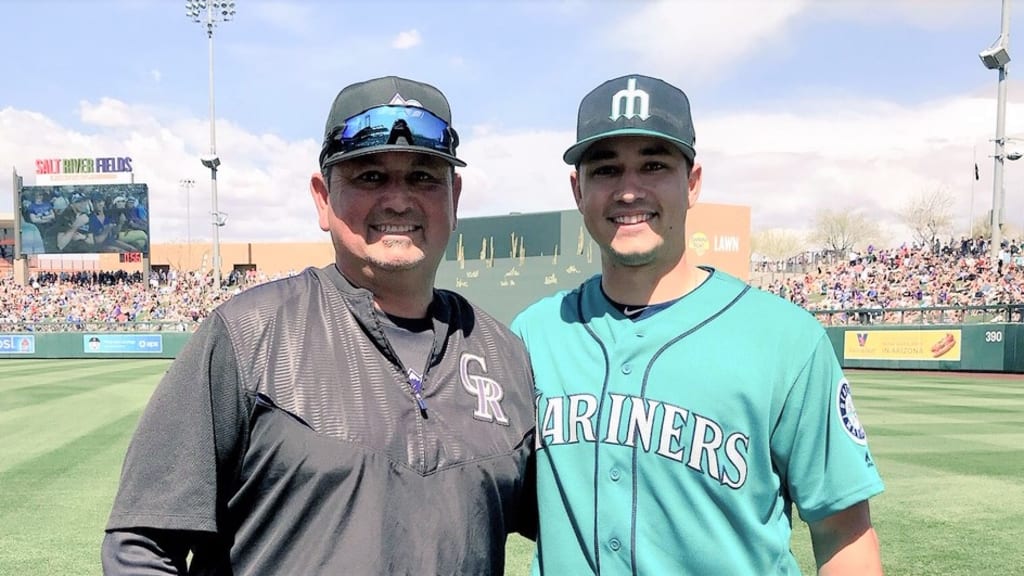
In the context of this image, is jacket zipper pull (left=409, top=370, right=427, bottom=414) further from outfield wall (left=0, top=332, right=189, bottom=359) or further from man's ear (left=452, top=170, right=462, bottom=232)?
outfield wall (left=0, top=332, right=189, bottom=359)

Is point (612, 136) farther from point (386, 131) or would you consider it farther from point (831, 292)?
point (831, 292)

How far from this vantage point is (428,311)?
204cm

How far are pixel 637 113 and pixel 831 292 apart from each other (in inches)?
1103

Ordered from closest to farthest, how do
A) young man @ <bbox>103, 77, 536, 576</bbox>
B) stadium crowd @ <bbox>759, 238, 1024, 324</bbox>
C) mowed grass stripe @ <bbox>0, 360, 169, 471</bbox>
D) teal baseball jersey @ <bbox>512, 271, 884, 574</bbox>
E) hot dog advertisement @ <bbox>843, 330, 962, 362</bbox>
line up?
young man @ <bbox>103, 77, 536, 576</bbox> < teal baseball jersey @ <bbox>512, 271, 884, 574</bbox> < mowed grass stripe @ <bbox>0, 360, 169, 471</bbox> < hot dog advertisement @ <bbox>843, 330, 962, 362</bbox> < stadium crowd @ <bbox>759, 238, 1024, 324</bbox>

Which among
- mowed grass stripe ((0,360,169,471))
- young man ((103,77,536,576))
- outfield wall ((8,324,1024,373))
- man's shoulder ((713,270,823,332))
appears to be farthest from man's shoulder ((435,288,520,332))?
outfield wall ((8,324,1024,373))

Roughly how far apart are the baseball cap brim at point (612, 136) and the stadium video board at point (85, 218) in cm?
4239

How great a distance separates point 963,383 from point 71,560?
16615mm

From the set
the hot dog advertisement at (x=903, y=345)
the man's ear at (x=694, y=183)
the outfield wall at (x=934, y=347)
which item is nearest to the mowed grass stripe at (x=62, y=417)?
the man's ear at (x=694, y=183)

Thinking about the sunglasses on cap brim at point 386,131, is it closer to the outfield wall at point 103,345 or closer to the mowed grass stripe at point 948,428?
the mowed grass stripe at point 948,428

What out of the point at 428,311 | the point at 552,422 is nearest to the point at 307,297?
the point at 428,311

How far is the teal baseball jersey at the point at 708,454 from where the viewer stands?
1.81m

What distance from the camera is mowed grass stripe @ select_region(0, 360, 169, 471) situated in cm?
836

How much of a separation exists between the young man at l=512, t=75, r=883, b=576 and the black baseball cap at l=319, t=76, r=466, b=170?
0.43 m

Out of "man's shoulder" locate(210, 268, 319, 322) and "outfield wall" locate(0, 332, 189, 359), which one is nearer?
"man's shoulder" locate(210, 268, 319, 322)
